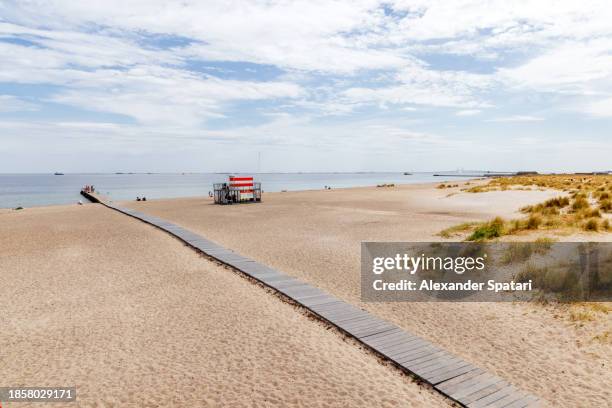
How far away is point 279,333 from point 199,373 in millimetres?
1495

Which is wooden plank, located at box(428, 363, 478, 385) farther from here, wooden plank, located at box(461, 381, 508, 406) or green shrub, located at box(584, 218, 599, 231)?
green shrub, located at box(584, 218, 599, 231)

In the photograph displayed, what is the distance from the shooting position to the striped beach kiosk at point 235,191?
27.8 m

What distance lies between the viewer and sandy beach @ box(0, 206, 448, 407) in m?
4.52

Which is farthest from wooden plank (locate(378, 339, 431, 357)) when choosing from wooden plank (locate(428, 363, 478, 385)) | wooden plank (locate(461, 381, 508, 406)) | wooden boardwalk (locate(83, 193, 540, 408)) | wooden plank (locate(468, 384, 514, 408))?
wooden plank (locate(468, 384, 514, 408))

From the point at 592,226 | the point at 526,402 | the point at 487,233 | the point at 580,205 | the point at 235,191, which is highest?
the point at 235,191

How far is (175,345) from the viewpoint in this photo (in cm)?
571

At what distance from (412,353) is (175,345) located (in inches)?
137

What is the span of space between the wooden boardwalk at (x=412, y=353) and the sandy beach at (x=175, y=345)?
0.74ft

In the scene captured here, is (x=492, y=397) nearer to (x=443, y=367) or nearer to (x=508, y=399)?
(x=508, y=399)

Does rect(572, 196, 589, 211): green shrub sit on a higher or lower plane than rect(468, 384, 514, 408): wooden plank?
higher

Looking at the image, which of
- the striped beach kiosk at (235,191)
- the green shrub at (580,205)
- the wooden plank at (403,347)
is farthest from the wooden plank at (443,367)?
the striped beach kiosk at (235,191)

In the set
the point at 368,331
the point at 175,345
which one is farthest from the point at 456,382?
the point at 175,345

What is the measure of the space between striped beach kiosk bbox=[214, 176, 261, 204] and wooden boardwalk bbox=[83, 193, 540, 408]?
19.5m

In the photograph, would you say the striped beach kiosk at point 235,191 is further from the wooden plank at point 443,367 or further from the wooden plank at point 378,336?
the wooden plank at point 443,367
